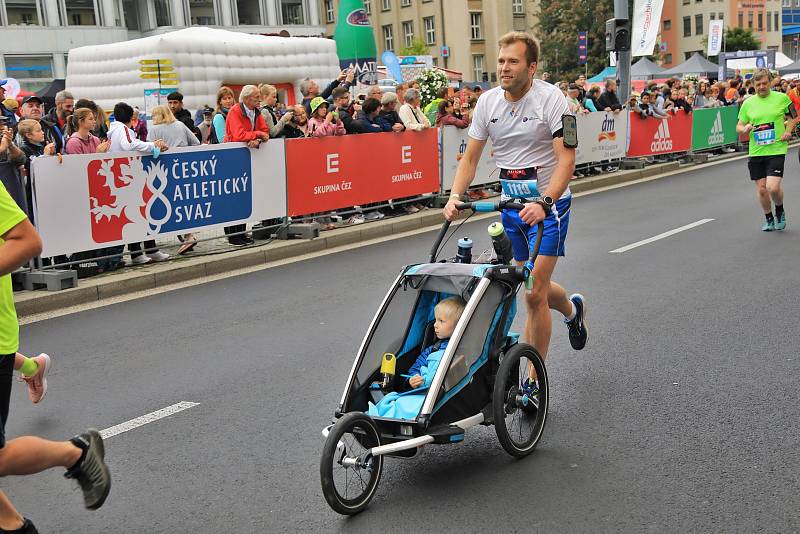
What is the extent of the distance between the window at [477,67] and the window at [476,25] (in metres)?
1.58

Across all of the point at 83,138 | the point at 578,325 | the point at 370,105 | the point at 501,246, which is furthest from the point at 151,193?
the point at 501,246

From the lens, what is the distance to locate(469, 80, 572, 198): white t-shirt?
5.25 m

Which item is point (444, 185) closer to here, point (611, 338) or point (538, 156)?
point (611, 338)

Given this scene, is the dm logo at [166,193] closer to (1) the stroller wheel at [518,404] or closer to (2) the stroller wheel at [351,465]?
(1) the stroller wheel at [518,404]

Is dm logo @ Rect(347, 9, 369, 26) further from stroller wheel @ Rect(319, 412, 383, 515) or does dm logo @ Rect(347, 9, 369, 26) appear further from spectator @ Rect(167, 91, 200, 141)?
stroller wheel @ Rect(319, 412, 383, 515)

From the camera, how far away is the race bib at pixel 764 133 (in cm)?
1136

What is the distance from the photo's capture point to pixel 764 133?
11.4 meters

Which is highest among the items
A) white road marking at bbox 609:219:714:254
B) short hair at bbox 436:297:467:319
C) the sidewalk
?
short hair at bbox 436:297:467:319

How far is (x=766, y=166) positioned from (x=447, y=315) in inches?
321

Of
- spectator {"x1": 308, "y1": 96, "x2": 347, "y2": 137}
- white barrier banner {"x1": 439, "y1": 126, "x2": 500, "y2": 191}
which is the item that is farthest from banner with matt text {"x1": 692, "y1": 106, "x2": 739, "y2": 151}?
spectator {"x1": 308, "y1": 96, "x2": 347, "y2": 137}

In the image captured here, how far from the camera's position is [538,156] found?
212 inches

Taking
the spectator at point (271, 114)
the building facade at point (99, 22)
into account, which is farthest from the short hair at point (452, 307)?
the building facade at point (99, 22)

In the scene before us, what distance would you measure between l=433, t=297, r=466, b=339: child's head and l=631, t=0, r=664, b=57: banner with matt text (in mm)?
19371

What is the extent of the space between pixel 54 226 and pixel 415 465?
20.5 feet
